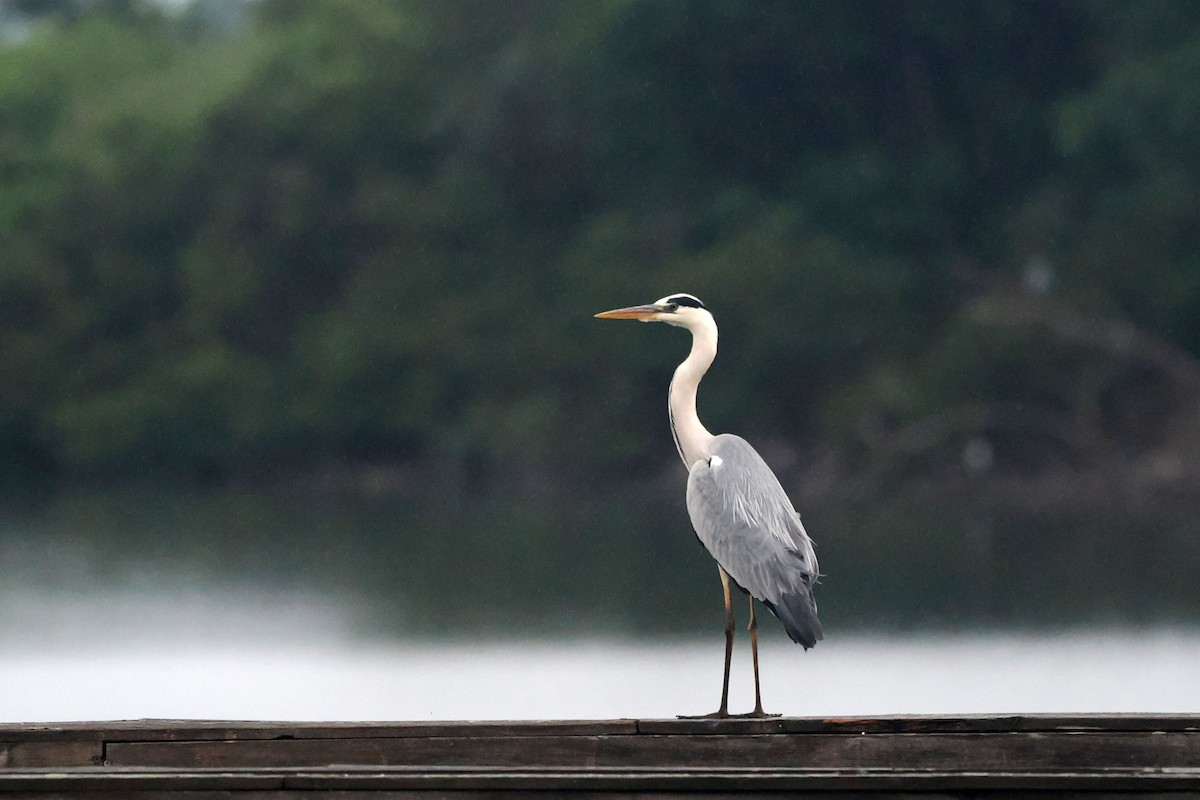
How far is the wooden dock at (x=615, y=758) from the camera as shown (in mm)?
3277

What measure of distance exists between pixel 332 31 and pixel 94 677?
1935 cm

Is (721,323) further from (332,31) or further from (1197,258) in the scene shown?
(332,31)

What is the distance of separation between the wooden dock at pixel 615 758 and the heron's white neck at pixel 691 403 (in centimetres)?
126

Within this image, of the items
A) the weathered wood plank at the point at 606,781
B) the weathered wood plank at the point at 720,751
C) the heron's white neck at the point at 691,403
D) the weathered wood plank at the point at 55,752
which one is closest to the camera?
the weathered wood plank at the point at 606,781

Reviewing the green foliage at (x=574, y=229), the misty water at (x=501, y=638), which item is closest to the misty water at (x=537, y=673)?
the misty water at (x=501, y=638)

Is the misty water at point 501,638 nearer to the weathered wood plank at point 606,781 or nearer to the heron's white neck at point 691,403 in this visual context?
the heron's white neck at point 691,403

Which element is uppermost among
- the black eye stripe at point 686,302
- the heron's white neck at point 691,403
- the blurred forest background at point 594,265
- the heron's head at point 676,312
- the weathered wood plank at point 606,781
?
the blurred forest background at point 594,265

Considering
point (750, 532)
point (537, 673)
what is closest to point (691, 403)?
point (750, 532)

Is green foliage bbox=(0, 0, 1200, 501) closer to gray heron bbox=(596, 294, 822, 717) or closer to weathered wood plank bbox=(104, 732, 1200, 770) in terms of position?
gray heron bbox=(596, 294, 822, 717)

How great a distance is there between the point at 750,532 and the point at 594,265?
22.6 meters

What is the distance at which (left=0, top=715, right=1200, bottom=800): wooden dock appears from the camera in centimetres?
328

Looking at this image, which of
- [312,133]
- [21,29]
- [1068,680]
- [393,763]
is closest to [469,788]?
[393,763]

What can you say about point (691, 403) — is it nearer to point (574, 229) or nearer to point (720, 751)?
point (720, 751)

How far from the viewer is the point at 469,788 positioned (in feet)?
10.9
